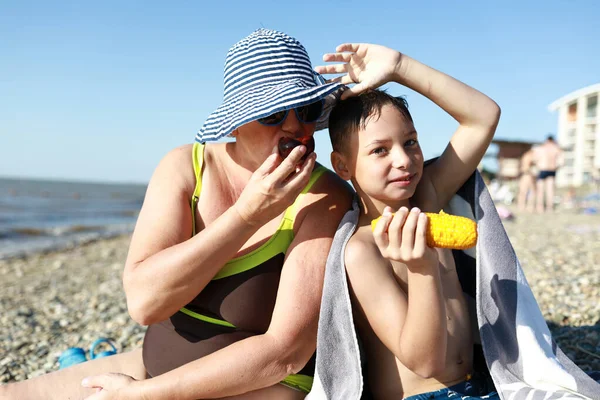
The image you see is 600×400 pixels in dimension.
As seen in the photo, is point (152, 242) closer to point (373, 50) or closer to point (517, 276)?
point (373, 50)

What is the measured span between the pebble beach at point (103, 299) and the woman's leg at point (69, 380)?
5.22 ft

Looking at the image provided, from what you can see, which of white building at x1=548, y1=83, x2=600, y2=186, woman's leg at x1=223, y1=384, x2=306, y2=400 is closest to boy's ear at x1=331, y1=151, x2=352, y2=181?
woman's leg at x1=223, y1=384, x2=306, y2=400

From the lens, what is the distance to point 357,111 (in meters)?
2.41

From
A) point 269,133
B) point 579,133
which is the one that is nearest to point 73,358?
point 269,133

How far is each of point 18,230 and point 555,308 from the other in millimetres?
19095

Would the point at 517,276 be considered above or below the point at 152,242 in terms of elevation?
below

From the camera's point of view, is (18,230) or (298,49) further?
(18,230)

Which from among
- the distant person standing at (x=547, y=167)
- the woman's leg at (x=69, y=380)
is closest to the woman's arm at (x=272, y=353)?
the woman's leg at (x=69, y=380)

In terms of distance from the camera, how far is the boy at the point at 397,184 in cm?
218

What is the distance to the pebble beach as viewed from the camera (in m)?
4.24

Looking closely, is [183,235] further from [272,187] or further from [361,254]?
[361,254]

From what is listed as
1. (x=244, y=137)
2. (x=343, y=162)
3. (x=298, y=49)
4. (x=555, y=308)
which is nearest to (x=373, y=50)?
(x=298, y=49)

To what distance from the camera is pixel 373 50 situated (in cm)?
238

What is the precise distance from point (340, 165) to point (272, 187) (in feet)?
2.19
